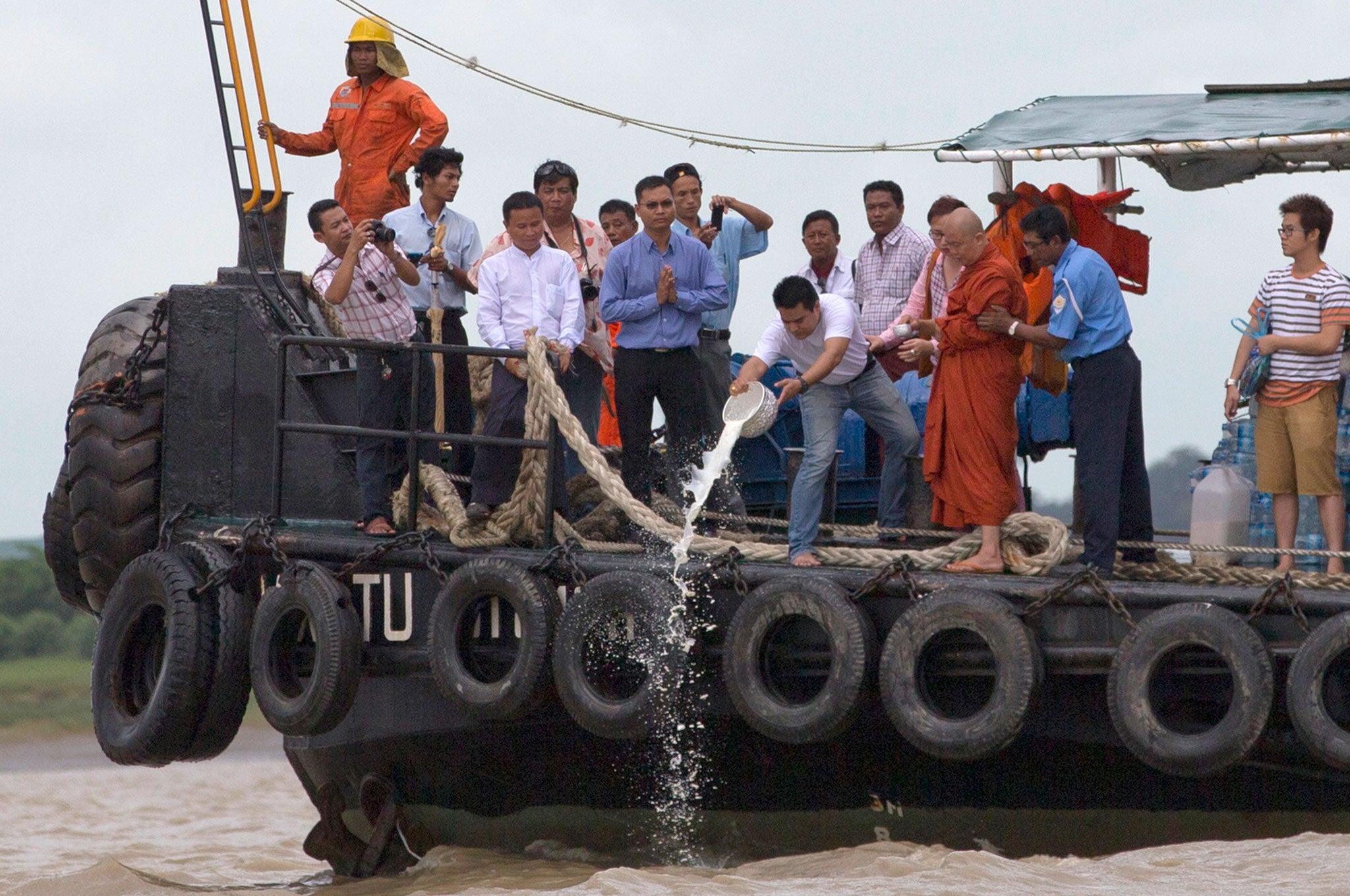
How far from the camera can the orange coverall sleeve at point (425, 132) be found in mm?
8656

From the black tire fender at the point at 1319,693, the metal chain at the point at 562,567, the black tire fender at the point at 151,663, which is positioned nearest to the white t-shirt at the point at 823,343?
the metal chain at the point at 562,567

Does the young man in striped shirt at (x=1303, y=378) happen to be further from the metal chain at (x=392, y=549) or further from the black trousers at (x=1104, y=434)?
the metal chain at (x=392, y=549)

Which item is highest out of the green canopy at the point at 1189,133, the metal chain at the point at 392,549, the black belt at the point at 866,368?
the green canopy at the point at 1189,133

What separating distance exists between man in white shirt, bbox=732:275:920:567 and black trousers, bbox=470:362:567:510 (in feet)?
2.99

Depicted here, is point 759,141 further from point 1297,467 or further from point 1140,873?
point 1140,873

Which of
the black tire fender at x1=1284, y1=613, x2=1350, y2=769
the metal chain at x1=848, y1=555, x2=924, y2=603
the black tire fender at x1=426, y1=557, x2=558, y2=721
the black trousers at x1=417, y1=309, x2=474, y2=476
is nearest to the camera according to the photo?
the black tire fender at x1=1284, y1=613, x2=1350, y2=769

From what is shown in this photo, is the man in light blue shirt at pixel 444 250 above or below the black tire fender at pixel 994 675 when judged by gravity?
above

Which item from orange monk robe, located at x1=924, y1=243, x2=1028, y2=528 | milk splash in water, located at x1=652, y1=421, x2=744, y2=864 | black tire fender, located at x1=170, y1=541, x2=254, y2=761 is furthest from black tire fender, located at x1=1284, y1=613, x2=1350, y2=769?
black tire fender, located at x1=170, y1=541, x2=254, y2=761

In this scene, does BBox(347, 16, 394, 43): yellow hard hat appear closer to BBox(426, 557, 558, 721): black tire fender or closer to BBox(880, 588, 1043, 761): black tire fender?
BBox(426, 557, 558, 721): black tire fender

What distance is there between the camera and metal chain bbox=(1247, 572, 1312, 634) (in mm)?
5820

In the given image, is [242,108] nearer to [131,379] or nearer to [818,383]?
[131,379]

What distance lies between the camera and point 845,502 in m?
8.72

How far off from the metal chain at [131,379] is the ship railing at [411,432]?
0.85m

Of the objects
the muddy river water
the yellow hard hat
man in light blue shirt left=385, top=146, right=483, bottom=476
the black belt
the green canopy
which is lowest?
the muddy river water
